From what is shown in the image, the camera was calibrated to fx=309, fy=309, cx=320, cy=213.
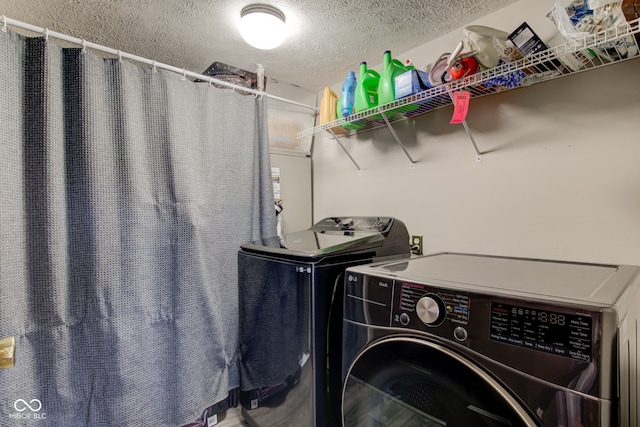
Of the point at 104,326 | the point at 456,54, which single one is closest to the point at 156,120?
the point at 104,326

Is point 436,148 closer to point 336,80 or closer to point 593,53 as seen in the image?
point 593,53

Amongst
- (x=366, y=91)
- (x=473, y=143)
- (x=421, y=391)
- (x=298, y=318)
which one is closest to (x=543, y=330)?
(x=421, y=391)

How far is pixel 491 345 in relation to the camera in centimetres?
74

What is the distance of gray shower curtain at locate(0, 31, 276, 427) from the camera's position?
1.31m

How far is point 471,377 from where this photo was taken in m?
0.77

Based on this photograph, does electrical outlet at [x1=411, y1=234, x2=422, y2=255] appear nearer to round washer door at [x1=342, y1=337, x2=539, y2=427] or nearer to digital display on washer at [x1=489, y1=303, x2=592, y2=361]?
round washer door at [x1=342, y1=337, x2=539, y2=427]

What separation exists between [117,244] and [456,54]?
1774 millimetres

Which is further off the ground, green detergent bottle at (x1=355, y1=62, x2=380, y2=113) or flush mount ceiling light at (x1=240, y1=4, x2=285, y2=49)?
flush mount ceiling light at (x1=240, y1=4, x2=285, y2=49)

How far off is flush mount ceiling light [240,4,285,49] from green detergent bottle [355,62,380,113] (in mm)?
508

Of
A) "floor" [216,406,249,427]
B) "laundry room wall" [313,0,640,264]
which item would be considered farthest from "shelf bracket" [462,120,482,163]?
"floor" [216,406,249,427]

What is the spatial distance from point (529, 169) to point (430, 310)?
0.99m

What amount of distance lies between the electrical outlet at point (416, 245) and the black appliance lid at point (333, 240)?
0.26m

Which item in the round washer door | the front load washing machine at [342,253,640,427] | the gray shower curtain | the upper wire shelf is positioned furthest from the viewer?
the gray shower curtain

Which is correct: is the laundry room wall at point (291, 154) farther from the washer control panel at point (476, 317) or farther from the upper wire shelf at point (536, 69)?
the washer control panel at point (476, 317)
